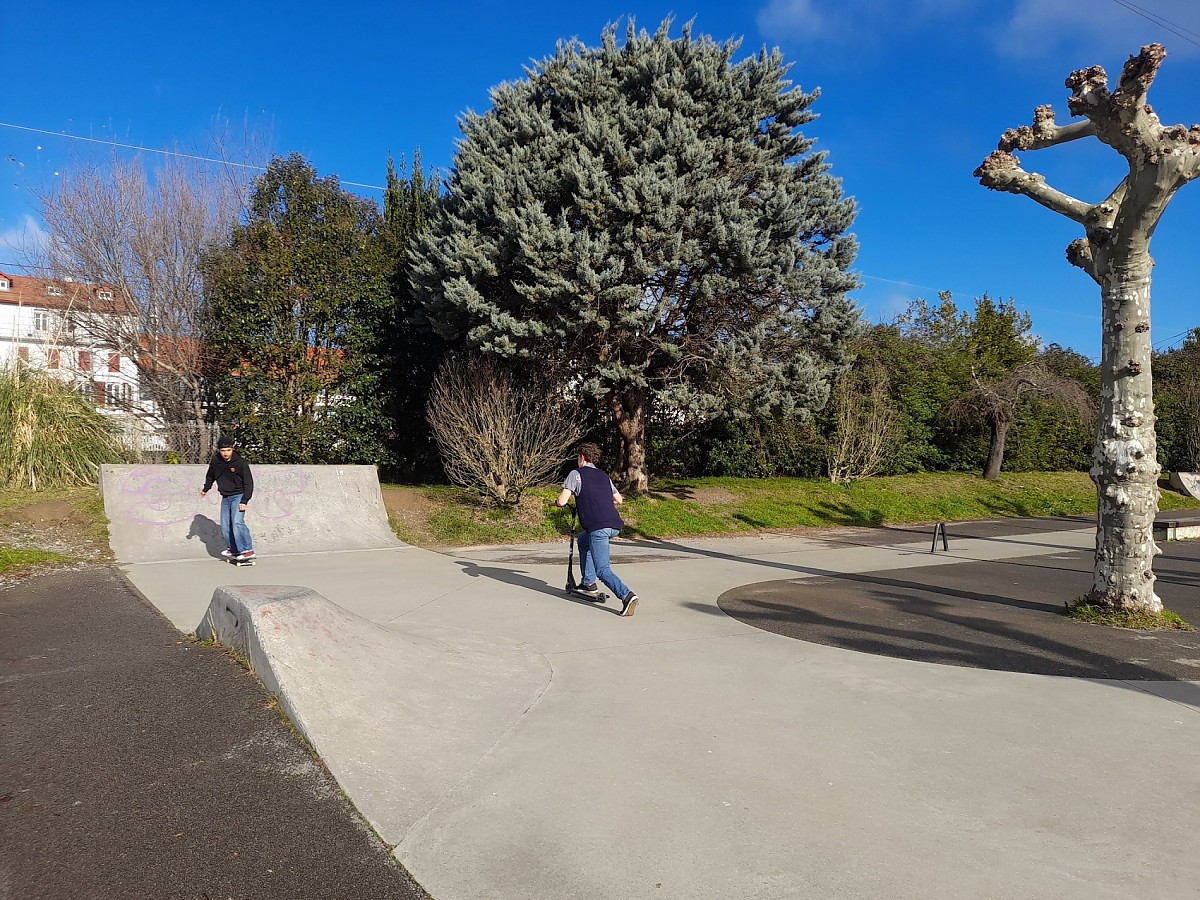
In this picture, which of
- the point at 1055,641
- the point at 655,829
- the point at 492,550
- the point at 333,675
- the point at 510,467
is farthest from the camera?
the point at 510,467

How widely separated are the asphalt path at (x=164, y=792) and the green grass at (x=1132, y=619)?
737 cm

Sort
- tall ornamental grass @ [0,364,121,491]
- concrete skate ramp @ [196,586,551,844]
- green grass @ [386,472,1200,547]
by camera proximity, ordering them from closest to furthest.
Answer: concrete skate ramp @ [196,586,551,844]
tall ornamental grass @ [0,364,121,491]
green grass @ [386,472,1200,547]

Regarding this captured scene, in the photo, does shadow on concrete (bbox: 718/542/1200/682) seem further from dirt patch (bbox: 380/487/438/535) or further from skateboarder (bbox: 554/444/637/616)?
dirt patch (bbox: 380/487/438/535)

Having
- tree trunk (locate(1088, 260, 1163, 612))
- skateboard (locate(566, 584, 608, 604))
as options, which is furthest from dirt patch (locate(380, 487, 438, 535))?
tree trunk (locate(1088, 260, 1163, 612))

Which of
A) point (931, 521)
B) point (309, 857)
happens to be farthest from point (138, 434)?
point (931, 521)

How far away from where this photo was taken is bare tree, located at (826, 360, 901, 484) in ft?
70.4

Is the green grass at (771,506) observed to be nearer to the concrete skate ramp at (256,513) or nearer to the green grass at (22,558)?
the concrete skate ramp at (256,513)

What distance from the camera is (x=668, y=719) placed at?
4.73 m

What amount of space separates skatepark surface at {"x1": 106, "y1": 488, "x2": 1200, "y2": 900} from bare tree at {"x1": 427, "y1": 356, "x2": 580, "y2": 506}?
6.39 meters

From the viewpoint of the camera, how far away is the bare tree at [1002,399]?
25.1 m

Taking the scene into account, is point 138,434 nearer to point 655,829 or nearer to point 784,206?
point 784,206

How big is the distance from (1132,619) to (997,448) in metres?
19.6

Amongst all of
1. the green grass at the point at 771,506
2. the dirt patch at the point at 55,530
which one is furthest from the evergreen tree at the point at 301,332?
the dirt patch at the point at 55,530

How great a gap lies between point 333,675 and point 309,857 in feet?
5.36
